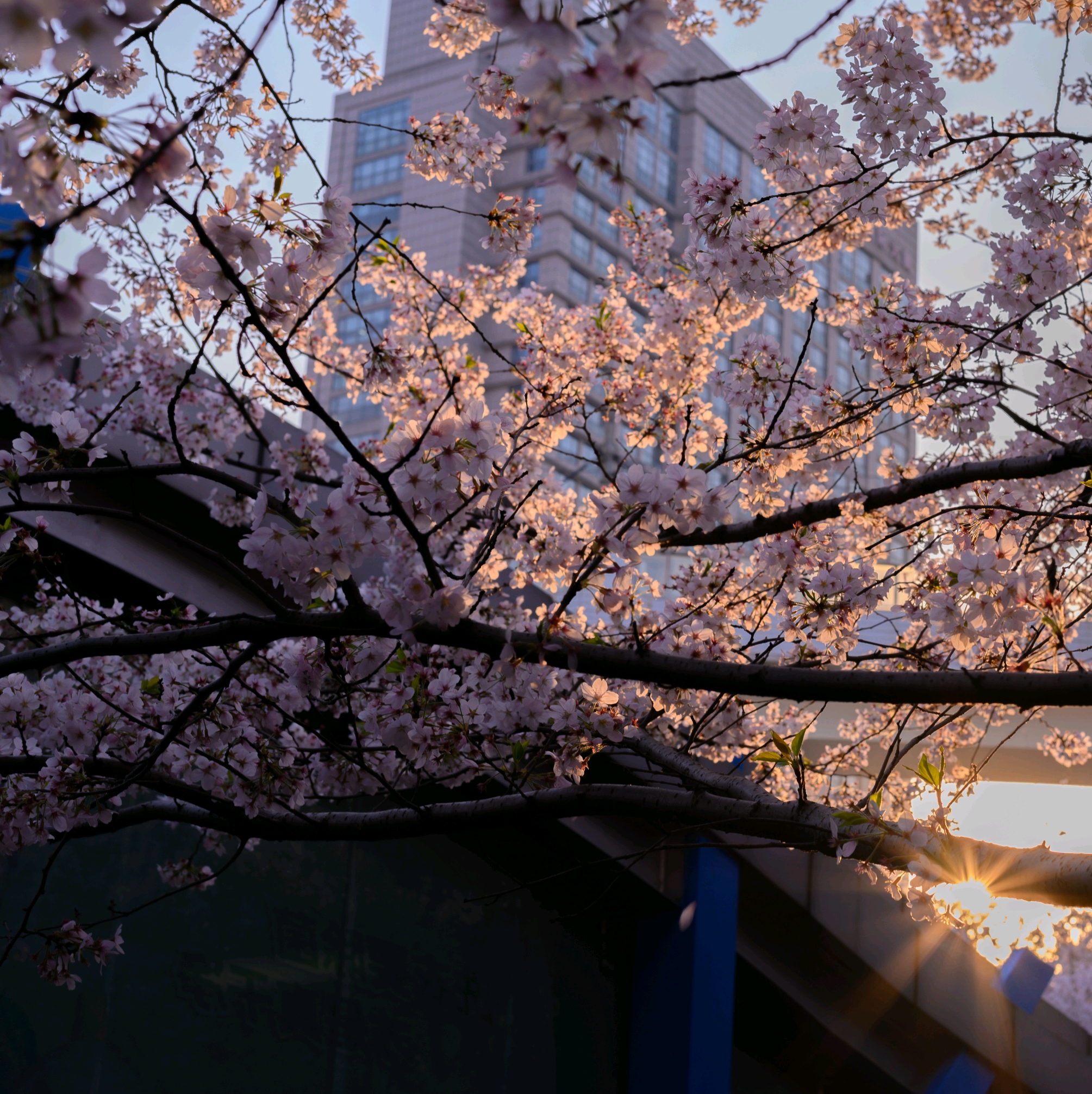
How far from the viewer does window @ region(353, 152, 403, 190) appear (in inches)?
1893

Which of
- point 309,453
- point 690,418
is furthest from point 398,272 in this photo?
point 690,418

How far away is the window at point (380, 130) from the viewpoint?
47.9 meters

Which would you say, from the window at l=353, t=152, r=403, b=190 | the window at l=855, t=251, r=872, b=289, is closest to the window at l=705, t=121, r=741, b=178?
the window at l=855, t=251, r=872, b=289

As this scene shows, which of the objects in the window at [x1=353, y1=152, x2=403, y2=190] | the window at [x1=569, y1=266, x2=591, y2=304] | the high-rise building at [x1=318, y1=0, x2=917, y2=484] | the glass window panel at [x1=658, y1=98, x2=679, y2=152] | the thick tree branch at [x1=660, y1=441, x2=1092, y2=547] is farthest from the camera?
the glass window panel at [x1=658, y1=98, x2=679, y2=152]

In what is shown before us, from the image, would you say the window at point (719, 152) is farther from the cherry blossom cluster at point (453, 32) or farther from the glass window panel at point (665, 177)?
the cherry blossom cluster at point (453, 32)

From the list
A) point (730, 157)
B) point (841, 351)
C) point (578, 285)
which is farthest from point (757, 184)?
point (578, 285)

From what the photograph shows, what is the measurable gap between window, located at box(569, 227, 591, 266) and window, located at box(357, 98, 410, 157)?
1032cm

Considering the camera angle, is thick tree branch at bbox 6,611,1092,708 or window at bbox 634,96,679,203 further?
window at bbox 634,96,679,203

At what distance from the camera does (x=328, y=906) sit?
10109 mm

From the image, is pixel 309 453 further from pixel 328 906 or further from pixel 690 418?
pixel 328 906

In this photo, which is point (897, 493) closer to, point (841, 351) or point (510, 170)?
point (510, 170)

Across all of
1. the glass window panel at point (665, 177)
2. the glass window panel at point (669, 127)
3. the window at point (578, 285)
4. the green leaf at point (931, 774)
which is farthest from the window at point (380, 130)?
the green leaf at point (931, 774)

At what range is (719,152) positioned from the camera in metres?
56.4

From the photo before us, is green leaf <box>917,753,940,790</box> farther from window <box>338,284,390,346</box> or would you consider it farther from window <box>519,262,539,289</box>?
window <box>519,262,539,289</box>
